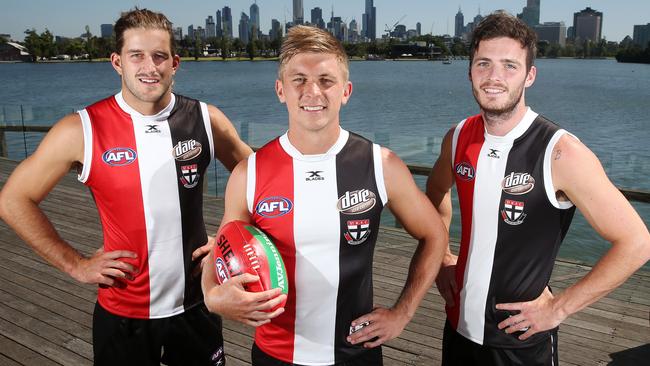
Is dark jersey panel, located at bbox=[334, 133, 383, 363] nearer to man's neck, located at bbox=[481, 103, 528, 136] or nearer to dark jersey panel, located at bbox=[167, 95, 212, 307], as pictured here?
man's neck, located at bbox=[481, 103, 528, 136]

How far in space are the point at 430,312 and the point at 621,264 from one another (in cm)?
223

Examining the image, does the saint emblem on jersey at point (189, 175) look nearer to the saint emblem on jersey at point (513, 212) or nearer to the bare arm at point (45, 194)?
the bare arm at point (45, 194)

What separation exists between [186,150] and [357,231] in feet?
2.93

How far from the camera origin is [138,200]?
2223 millimetres

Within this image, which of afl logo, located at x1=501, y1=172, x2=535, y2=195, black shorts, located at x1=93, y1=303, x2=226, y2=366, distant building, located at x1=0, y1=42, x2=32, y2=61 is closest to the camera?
afl logo, located at x1=501, y1=172, x2=535, y2=195

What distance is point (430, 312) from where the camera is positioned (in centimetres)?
392

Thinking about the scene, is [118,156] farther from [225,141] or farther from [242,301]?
[242,301]

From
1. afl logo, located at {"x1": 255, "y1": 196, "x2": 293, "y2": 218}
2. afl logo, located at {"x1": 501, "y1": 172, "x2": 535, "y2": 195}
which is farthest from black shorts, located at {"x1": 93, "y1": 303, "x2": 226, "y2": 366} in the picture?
afl logo, located at {"x1": 501, "y1": 172, "x2": 535, "y2": 195}

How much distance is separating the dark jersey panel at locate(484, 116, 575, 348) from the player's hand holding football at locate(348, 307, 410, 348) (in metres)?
0.43

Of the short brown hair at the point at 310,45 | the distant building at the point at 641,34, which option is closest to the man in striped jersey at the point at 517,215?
the short brown hair at the point at 310,45

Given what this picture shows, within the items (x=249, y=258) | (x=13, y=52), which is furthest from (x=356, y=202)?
(x=13, y=52)

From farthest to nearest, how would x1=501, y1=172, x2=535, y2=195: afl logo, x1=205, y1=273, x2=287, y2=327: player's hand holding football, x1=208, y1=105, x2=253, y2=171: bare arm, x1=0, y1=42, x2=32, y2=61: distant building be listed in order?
x1=0, y1=42, x2=32, y2=61: distant building < x1=208, y1=105, x2=253, y2=171: bare arm < x1=501, y1=172, x2=535, y2=195: afl logo < x1=205, y1=273, x2=287, y2=327: player's hand holding football

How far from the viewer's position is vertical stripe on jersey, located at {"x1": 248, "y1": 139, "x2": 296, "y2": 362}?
1862 mm

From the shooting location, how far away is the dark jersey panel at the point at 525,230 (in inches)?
76.5
